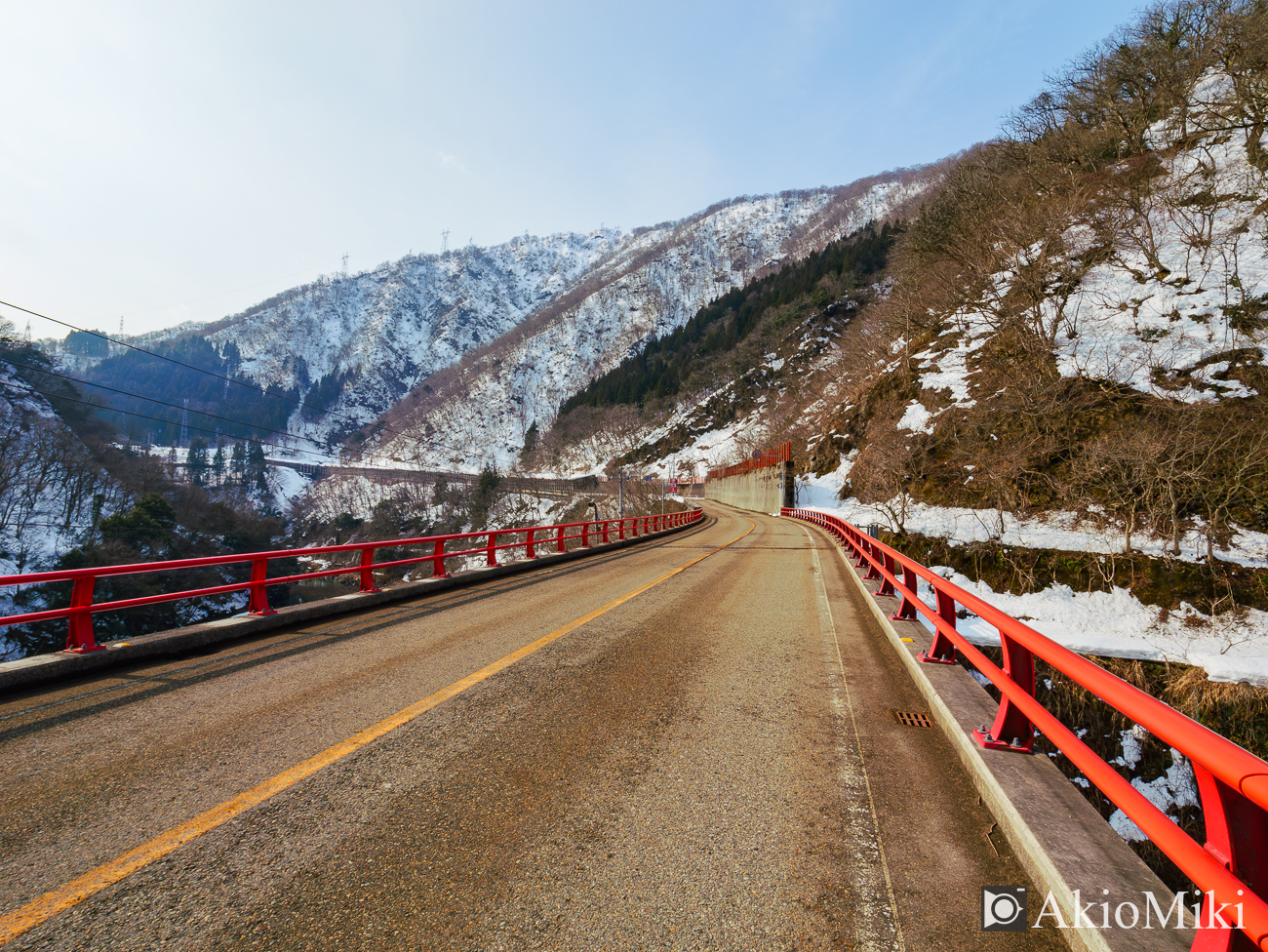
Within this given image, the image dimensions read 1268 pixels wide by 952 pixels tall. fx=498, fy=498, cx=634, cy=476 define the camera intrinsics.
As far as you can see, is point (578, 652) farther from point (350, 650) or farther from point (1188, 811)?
point (1188, 811)

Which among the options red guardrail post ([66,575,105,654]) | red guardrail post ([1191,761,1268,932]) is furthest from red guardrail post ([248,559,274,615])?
red guardrail post ([1191,761,1268,932])

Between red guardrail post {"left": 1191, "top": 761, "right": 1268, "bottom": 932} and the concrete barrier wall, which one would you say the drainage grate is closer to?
red guardrail post {"left": 1191, "top": 761, "right": 1268, "bottom": 932}

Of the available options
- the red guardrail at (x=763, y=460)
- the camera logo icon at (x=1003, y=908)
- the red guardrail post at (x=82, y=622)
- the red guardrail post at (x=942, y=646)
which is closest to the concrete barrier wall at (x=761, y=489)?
the red guardrail at (x=763, y=460)

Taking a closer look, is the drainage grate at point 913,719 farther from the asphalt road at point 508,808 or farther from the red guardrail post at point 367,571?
the red guardrail post at point 367,571

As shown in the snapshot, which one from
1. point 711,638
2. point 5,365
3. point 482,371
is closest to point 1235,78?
point 711,638

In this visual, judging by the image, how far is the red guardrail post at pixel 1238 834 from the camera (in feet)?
4.77

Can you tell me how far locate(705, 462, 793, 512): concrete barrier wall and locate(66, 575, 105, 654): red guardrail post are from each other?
4508cm

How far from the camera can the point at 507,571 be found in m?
12.3

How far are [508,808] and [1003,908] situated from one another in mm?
2308

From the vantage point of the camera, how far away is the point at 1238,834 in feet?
4.82

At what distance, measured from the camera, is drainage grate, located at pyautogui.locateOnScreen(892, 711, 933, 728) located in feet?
12.8

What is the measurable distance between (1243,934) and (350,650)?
6.64 metres

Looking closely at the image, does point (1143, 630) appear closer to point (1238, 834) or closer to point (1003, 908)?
point (1003, 908)

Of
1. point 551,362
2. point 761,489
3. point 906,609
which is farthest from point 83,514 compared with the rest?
point 551,362
